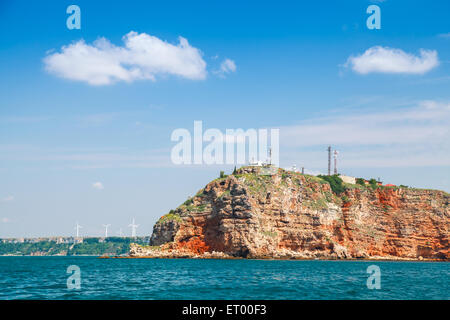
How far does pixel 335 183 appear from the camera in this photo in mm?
150875

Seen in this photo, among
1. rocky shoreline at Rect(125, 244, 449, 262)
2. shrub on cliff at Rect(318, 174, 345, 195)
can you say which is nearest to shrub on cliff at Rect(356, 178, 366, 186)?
shrub on cliff at Rect(318, 174, 345, 195)

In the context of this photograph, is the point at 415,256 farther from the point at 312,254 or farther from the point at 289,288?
the point at 289,288

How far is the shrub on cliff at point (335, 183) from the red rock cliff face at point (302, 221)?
2263 mm

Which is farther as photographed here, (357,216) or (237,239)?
(357,216)

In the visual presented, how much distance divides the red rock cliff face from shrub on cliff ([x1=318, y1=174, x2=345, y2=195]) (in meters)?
2.26

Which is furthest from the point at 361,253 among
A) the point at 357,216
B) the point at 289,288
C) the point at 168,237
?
the point at 289,288

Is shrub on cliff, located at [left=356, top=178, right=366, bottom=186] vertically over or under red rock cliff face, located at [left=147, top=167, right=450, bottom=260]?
over

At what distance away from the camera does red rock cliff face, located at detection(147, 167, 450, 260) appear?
127 metres

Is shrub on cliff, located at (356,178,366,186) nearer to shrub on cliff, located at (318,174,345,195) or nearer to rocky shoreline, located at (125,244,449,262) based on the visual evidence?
A: shrub on cliff, located at (318,174,345,195)

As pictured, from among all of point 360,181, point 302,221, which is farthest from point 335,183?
point 302,221

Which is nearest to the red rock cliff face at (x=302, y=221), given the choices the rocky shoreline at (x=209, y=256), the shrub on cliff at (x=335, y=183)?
the rocky shoreline at (x=209, y=256)
